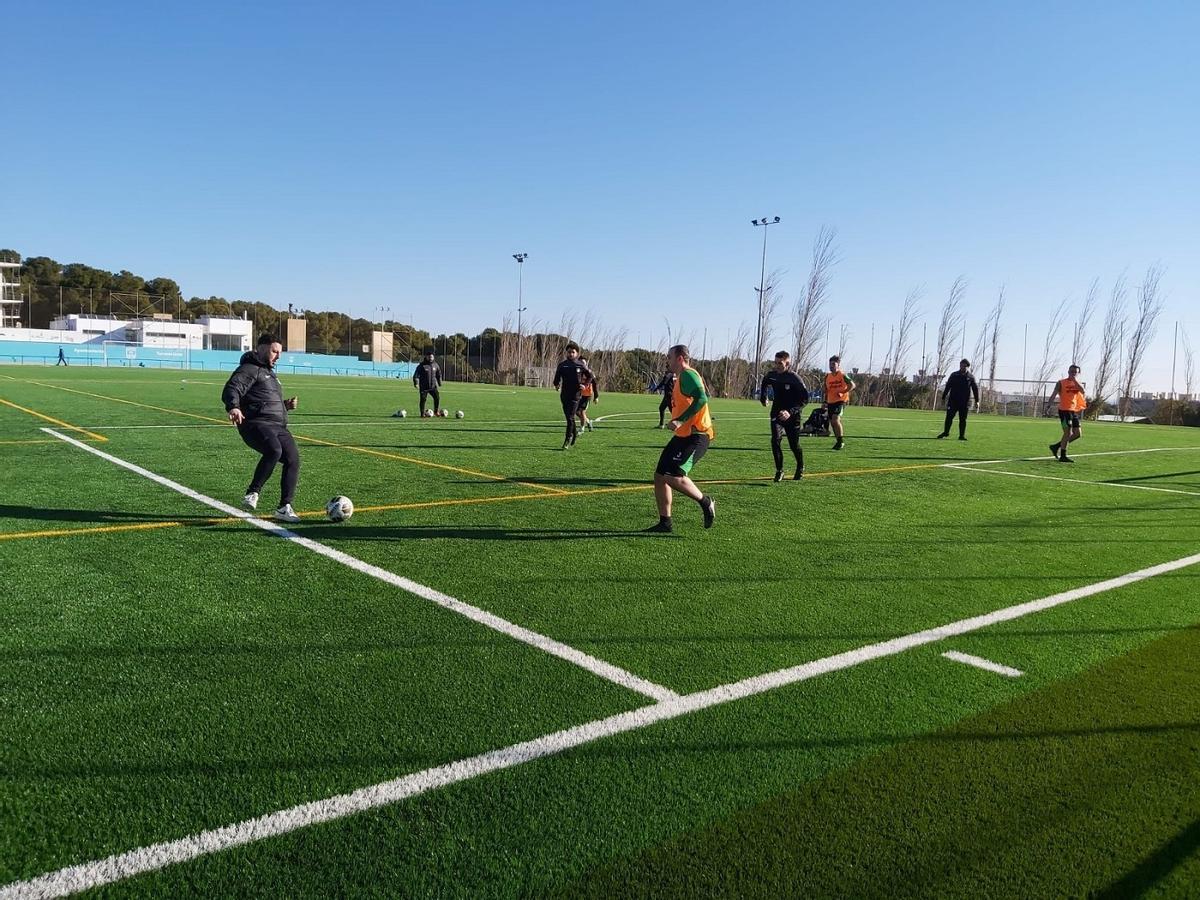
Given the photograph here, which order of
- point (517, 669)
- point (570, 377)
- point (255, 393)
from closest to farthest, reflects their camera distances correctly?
point (517, 669)
point (255, 393)
point (570, 377)

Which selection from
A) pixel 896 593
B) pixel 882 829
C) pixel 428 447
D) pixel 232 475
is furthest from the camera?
pixel 428 447

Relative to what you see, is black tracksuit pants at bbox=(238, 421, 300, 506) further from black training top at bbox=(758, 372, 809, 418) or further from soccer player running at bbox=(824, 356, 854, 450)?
soccer player running at bbox=(824, 356, 854, 450)

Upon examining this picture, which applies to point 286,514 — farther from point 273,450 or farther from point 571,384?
point 571,384

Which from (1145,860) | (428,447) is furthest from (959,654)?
(428,447)

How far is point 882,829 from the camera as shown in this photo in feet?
10.3

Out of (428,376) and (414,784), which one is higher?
(428,376)

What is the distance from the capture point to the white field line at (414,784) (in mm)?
2723

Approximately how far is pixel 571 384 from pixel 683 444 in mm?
8066

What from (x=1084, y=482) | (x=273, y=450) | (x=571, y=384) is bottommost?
(x=1084, y=482)

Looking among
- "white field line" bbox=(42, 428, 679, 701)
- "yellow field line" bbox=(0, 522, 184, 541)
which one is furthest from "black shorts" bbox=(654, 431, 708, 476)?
"yellow field line" bbox=(0, 522, 184, 541)

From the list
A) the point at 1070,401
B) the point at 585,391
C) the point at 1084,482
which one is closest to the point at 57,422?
the point at 585,391

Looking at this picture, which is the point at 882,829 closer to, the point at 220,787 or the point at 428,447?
the point at 220,787

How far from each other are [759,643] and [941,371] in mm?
63020

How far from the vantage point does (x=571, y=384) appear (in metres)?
16.3
